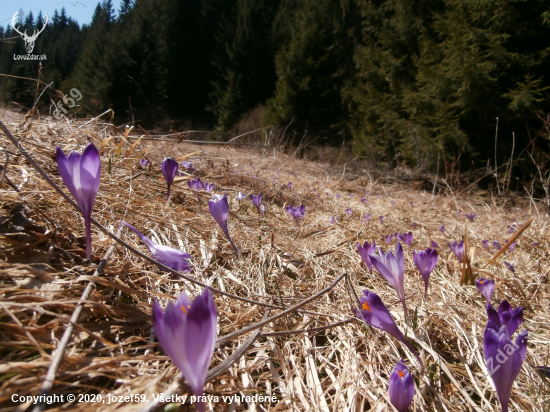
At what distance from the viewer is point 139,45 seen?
20.5 m

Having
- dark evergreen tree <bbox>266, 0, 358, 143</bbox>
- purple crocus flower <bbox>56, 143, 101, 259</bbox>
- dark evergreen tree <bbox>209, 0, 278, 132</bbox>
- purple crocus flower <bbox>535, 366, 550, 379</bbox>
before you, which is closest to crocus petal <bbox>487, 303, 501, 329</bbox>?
purple crocus flower <bbox>535, 366, 550, 379</bbox>

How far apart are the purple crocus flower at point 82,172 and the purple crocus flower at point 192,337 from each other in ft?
1.53

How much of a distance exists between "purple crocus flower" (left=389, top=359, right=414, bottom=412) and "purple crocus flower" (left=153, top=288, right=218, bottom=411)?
360 millimetres

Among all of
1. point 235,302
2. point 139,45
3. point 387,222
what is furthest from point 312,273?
point 139,45

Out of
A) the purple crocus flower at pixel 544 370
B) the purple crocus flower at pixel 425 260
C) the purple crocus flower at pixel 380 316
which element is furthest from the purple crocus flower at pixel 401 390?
the purple crocus flower at pixel 425 260

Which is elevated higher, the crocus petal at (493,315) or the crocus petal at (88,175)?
the crocus petal at (88,175)

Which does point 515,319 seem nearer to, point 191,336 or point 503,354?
point 503,354

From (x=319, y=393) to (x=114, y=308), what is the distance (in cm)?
48

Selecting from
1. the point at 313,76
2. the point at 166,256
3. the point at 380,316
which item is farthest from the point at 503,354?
the point at 313,76

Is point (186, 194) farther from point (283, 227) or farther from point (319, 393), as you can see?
point (319, 393)

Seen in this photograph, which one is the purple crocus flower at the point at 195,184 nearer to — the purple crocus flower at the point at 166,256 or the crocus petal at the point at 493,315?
the purple crocus flower at the point at 166,256

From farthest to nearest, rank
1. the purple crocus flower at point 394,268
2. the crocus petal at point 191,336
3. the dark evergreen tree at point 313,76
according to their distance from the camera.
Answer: the dark evergreen tree at point 313,76 < the purple crocus flower at point 394,268 < the crocus petal at point 191,336

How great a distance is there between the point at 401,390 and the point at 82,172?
2.72 ft

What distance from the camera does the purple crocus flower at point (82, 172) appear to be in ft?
2.35
